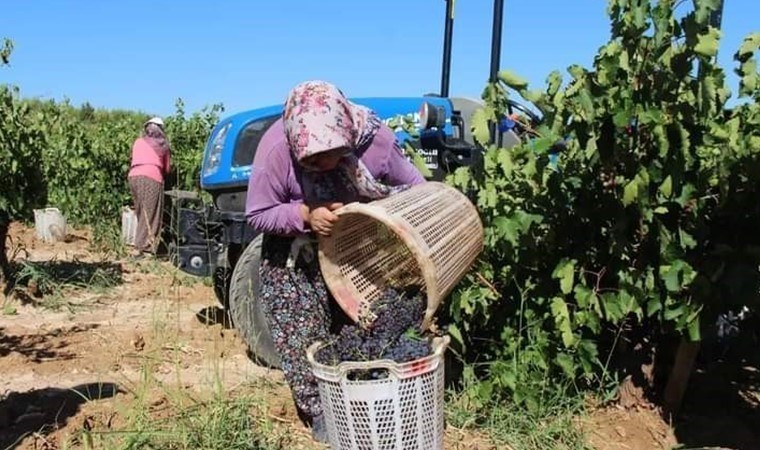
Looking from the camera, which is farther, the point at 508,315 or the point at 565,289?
the point at 508,315

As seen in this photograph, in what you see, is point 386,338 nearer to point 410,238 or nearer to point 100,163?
point 410,238

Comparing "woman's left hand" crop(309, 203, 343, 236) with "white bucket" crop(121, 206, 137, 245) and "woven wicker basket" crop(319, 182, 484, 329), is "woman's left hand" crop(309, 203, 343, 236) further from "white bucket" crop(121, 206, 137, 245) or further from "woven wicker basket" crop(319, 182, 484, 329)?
"white bucket" crop(121, 206, 137, 245)

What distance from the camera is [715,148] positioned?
10.1ft

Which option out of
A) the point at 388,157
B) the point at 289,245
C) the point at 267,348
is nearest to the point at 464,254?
the point at 388,157

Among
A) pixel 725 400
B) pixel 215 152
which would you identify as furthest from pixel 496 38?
pixel 725 400

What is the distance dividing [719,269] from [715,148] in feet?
1.50

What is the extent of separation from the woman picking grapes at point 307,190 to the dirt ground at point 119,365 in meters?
0.35

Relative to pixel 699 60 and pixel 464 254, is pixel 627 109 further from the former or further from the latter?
pixel 464 254

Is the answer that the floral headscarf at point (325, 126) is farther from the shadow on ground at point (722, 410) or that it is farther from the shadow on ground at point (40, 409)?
the shadow on ground at point (722, 410)

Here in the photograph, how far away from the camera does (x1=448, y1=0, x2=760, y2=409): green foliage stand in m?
2.94

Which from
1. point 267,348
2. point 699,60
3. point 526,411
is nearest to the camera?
point 699,60

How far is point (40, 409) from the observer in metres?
3.63

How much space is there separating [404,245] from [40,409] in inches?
72.9

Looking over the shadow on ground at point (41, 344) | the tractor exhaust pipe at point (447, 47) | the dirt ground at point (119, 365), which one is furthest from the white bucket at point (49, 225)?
the tractor exhaust pipe at point (447, 47)
